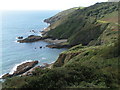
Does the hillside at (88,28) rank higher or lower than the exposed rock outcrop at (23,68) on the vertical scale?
higher

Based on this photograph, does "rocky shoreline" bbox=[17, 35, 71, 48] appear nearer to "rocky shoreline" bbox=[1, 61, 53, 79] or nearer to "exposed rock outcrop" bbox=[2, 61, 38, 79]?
"exposed rock outcrop" bbox=[2, 61, 38, 79]

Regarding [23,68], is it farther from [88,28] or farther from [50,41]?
[88,28]

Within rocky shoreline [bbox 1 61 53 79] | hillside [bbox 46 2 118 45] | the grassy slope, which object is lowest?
rocky shoreline [bbox 1 61 53 79]

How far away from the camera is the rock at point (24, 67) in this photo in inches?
1989

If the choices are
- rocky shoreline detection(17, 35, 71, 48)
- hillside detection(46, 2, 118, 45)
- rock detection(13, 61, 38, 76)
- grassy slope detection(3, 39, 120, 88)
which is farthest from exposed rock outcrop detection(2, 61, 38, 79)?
grassy slope detection(3, 39, 120, 88)

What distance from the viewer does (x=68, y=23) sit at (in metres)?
99.6

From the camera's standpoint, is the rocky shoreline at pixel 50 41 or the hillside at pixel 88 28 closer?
the hillside at pixel 88 28

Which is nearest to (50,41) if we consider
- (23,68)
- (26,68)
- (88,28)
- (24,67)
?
(88,28)

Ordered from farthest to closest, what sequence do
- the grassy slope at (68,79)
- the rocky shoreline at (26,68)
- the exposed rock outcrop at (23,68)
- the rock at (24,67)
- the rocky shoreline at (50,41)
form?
the rocky shoreline at (50,41) → the rock at (24,67) → the exposed rock outcrop at (23,68) → the rocky shoreline at (26,68) → the grassy slope at (68,79)

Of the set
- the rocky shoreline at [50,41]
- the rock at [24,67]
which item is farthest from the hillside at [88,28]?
the rock at [24,67]

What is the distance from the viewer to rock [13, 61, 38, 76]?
50.5 meters

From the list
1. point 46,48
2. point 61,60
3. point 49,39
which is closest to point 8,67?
point 61,60

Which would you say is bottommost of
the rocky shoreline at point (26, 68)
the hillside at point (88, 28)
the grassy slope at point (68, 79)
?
the rocky shoreline at point (26, 68)

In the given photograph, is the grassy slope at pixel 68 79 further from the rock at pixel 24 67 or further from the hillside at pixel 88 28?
the hillside at pixel 88 28
